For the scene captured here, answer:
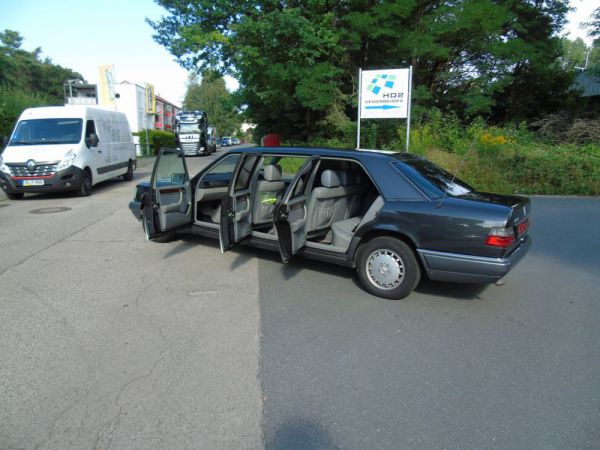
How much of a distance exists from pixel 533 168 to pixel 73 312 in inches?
469

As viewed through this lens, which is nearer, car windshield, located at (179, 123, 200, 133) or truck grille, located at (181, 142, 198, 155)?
truck grille, located at (181, 142, 198, 155)

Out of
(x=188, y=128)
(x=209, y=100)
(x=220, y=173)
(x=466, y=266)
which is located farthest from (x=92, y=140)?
(x=209, y=100)

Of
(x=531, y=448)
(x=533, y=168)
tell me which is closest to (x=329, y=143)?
(x=533, y=168)

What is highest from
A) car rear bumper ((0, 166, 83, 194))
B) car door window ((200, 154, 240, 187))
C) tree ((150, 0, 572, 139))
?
tree ((150, 0, 572, 139))

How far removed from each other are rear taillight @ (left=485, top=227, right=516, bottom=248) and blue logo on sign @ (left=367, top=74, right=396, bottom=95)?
10.1m

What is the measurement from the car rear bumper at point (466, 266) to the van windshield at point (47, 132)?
10244 mm

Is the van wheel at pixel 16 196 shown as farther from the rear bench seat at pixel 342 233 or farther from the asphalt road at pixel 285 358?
the rear bench seat at pixel 342 233

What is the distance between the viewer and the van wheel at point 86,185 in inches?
432

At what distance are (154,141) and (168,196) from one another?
30701 millimetres

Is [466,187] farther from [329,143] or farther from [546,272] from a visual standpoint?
[329,143]

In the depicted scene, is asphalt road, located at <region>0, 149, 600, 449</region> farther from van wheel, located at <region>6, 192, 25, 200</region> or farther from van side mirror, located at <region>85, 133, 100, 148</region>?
van side mirror, located at <region>85, 133, 100, 148</region>

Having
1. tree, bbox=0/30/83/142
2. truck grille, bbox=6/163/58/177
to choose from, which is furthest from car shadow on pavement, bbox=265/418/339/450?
tree, bbox=0/30/83/142

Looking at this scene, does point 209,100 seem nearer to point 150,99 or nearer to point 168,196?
point 150,99

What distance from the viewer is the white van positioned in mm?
9969
